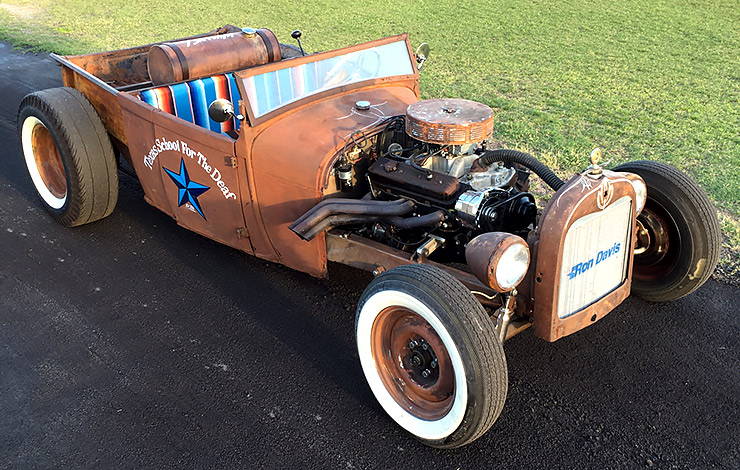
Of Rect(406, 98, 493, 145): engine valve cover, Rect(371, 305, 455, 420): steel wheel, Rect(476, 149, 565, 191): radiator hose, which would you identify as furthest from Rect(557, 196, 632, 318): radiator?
Rect(406, 98, 493, 145): engine valve cover

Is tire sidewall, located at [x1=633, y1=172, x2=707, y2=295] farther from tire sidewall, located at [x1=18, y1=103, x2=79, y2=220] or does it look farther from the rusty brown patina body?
tire sidewall, located at [x1=18, y1=103, x2=79, y2=220]

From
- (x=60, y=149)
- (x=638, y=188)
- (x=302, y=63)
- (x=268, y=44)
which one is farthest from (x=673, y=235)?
(x=60, y=149)

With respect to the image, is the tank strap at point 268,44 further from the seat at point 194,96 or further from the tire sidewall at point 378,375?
the tire sidewall at point 378,375

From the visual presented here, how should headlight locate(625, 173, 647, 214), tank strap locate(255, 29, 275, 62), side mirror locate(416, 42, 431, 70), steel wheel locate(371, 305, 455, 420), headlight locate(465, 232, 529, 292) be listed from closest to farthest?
headlight locate(465, 232, 529, 292) → steel wheel locate(371, 305, 455, 420) → headlight locate(625, 173, 647, 214) → side mirror locate(416, 42, 431, 70) → tank strap locate(255, 29, 275, 62)

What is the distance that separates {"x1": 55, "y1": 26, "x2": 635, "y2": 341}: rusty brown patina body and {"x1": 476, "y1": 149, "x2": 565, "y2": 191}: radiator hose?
0.48m

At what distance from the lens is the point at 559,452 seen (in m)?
3.26

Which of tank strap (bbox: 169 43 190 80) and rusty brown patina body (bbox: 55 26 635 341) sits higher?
tank strap (bbox: 169 43 190 80)

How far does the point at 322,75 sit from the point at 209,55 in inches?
54.9

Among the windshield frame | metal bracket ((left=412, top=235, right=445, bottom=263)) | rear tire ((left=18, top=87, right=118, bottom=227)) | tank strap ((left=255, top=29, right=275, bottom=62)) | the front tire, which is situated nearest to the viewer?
the front tire

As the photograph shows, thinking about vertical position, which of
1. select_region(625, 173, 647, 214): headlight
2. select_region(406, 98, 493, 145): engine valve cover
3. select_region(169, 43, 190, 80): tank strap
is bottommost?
select_region(625, 173, 647, 214): headlight

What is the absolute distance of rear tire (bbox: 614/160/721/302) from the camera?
12.9ft

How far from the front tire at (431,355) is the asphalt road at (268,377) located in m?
0.17

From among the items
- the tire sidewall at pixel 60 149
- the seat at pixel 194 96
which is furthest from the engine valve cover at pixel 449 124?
the tire sidewall at pixel 60 149

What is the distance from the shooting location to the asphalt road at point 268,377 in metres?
3.28
